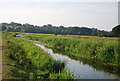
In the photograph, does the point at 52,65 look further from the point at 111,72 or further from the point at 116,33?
the point at 116,33

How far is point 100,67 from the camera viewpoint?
1474 centimetres

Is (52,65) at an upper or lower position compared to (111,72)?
upper

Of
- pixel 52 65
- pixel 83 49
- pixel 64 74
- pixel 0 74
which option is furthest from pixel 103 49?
pixel 0 74

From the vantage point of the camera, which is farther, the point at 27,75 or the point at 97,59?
the point at 97,59

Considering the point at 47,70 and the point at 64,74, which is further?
the point at 47,70

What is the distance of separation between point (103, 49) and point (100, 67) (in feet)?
11.2

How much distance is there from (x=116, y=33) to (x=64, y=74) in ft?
156

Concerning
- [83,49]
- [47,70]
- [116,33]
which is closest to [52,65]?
[47,70]

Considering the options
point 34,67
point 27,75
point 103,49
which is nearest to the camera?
point 27,75

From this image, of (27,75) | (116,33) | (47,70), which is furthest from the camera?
(116,33)

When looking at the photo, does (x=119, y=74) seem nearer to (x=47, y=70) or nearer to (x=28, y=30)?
(x=47, y=70)

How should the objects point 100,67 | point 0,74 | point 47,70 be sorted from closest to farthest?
point 0,74
point 47,70
point 100,67

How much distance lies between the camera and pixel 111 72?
1306 centimetres

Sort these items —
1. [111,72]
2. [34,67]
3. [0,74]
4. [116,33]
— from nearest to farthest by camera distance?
[0,74] < [34,67] < [111,72] < [116,33]
